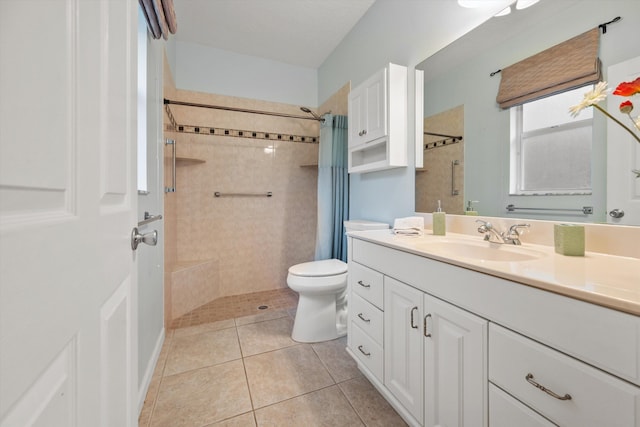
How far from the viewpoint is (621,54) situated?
885 millimetres

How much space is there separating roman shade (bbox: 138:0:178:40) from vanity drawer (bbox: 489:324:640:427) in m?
1.84

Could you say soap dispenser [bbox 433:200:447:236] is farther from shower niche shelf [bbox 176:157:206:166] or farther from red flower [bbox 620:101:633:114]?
shower niche shelf [bbox 176:157:206:166]

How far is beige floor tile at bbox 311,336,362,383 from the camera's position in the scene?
60.2 inches

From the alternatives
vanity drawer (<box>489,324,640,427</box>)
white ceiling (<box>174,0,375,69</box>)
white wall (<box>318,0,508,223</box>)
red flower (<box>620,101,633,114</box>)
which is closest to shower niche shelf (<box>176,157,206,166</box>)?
white ceiling (<box>174,0,375,69</box>)

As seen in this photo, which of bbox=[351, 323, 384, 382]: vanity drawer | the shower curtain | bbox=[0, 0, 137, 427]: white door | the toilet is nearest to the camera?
bbox=[0, 0, 137, 427]: white door

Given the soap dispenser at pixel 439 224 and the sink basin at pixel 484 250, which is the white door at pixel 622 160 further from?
the soap dispenser at pixel 439 224

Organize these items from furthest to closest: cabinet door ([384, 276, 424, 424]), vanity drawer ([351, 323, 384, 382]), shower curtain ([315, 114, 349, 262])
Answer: shower curtain ([315, 114, 349, 262]), vanity drawer ([351, 323, 384, 382]), cabinet door ([384, 276, 424, 424])

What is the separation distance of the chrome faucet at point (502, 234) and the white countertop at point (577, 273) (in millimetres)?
69

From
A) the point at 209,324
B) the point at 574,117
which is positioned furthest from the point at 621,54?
the point at 209,324

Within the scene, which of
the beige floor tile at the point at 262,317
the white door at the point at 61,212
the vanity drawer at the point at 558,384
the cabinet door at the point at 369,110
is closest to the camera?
the white door at the point at 61,212

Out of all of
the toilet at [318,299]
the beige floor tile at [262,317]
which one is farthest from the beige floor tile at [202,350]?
the toilet at [318,299]

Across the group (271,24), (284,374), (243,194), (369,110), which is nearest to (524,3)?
(369,110)

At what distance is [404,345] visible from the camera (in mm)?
1117

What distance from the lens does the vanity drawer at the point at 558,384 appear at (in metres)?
0.53
